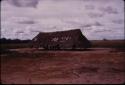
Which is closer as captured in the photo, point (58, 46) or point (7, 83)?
point (7, 83)

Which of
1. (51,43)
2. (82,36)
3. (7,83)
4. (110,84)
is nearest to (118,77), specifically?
(110,84)

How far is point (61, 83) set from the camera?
1062 centimetres

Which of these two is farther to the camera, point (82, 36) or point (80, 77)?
point (82, 36)

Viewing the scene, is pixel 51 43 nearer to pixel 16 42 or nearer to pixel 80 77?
pixel 80 77

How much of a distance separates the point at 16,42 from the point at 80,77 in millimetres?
66638

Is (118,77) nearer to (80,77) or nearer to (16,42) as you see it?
(80,77)

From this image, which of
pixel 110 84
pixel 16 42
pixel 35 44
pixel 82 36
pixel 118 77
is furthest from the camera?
pixel 16 42

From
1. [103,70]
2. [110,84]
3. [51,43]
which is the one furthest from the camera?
[51,43]

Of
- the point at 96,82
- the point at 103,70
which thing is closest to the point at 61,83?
the point at 96,82

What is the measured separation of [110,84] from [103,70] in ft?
12.5

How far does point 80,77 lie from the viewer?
39.7 feet

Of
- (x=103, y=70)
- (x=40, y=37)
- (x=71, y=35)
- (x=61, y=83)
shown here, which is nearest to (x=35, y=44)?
(x=40, y=37)

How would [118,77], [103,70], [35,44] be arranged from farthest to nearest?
[35,44] < [103,70] < [118,77]

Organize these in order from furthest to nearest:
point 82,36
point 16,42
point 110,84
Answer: point 16,42 → point 82,36 → point 110,84
